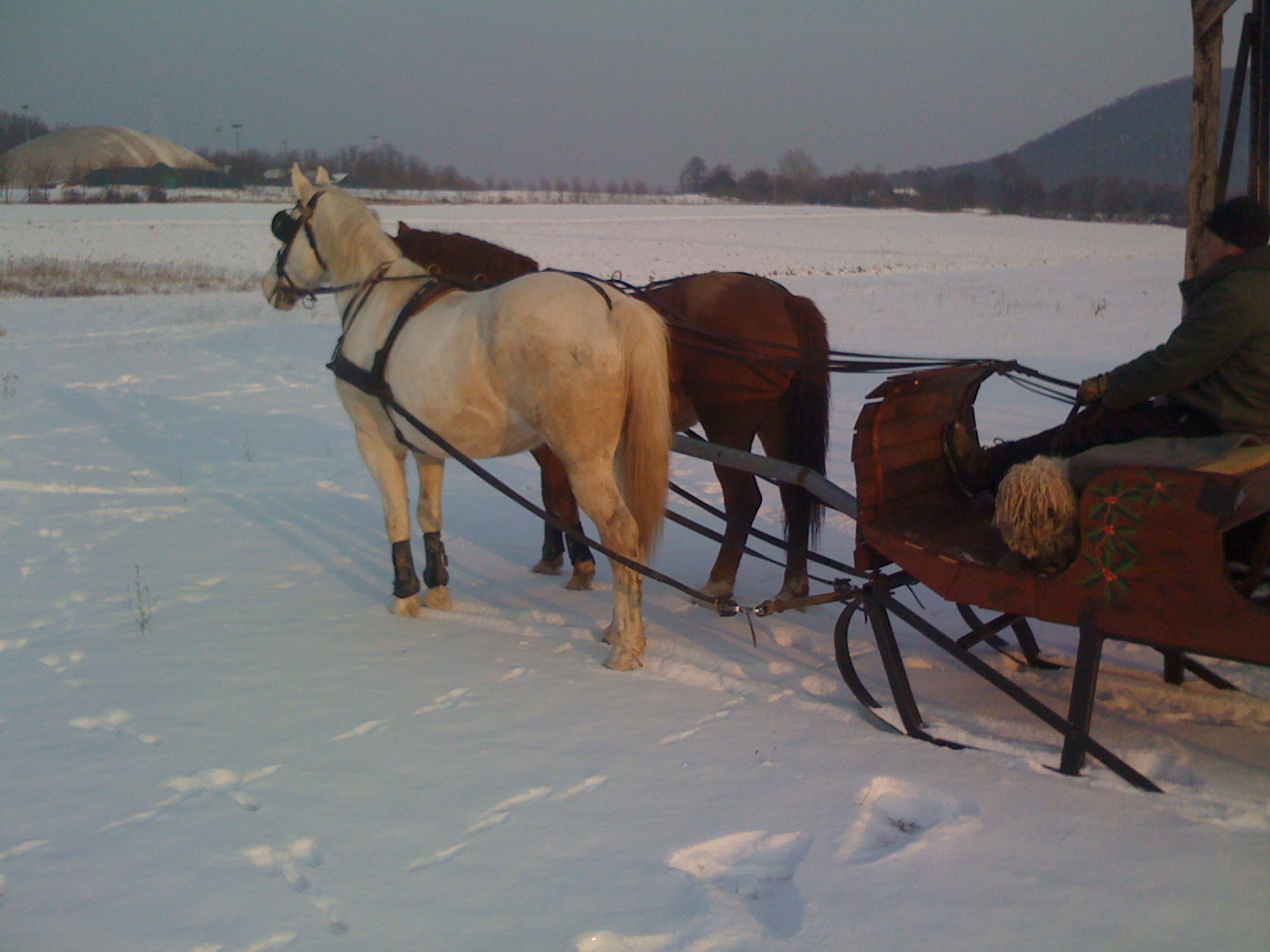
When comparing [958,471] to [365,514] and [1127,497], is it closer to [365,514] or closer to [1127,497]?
[1127,497]

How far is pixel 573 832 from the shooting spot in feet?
8.96

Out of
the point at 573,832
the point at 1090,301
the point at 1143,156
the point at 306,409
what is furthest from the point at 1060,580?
the point at 1143,156

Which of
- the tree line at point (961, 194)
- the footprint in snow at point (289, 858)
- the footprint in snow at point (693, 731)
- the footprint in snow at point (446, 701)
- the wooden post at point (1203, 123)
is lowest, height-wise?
the footprint in snow at point (446, 701)

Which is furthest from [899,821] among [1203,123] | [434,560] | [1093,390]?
[1203,123]

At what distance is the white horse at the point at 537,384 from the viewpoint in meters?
3.84

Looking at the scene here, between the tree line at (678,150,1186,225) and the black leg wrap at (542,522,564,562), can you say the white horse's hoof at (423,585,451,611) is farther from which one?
the tree line at (678,150,1186,225)

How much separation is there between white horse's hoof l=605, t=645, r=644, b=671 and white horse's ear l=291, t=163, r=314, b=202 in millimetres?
2982

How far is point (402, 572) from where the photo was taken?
15.7 ft

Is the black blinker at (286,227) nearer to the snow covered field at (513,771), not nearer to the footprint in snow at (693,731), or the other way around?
the snow covered field at (513,771)

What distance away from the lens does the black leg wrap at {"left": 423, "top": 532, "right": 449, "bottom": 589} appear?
4.92m

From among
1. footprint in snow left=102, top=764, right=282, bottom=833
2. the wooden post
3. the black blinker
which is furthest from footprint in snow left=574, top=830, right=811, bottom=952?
the black blinker

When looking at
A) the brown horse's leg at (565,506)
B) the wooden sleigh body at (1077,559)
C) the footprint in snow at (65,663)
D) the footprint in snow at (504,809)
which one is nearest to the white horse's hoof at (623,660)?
the wooden sleigh body at (1077,559)

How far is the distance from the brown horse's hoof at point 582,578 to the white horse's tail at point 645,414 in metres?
1.30

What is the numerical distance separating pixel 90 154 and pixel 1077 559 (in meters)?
93.0
